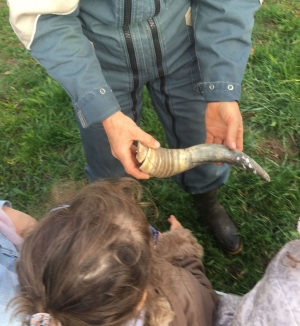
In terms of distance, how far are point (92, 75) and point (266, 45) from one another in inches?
84.2

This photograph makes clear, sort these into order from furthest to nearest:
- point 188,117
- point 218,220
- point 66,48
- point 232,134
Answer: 1. point 218,220
2. point 188,117
3. point 232,134
4. point 66,48

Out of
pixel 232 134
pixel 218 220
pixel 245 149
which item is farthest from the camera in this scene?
pixel 245 149

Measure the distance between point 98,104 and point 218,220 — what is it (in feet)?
3.86

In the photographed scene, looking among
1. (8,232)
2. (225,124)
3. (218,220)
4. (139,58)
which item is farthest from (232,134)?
(8,232)

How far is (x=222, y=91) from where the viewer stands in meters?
1.76

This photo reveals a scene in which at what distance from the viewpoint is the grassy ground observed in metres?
2.41

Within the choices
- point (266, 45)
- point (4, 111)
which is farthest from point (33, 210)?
point (266, 45)

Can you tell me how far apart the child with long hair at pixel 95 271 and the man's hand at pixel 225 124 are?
1.84 feet

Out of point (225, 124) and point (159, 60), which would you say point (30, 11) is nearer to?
point (159, 60)

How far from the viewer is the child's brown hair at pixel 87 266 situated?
1.19 m

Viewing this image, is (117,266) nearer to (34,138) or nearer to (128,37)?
(128,37)

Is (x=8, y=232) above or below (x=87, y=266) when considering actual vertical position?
below

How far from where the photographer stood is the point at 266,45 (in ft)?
10.8

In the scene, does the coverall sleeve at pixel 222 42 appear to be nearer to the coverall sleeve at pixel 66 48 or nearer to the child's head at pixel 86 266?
the coverall sleeve at pixel 66 48
